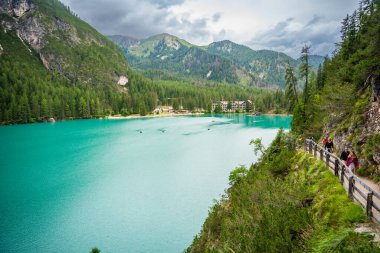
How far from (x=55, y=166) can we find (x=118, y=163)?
531 inches

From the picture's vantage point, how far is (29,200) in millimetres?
41406

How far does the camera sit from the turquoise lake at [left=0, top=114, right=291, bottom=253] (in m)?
30.7

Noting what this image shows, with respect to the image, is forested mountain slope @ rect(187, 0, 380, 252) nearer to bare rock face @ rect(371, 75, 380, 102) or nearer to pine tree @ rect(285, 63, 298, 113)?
bare rock face @ rect(371, 75, 380, 102)

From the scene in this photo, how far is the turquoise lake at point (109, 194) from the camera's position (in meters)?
30.7

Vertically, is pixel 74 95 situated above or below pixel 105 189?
above

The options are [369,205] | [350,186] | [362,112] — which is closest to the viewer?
[369,205]

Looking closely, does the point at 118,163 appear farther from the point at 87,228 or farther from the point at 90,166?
the point at 87,228

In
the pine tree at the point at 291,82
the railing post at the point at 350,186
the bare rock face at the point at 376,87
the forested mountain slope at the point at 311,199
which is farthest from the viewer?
the pine tree at the point at 291,82

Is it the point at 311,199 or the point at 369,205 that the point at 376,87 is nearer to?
the point at 311,199

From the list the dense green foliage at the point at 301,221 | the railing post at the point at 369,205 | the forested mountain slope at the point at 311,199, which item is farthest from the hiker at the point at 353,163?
the railing post at the point at 369,205

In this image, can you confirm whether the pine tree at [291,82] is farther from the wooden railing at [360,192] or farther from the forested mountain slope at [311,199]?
the wooden railing at [360,192]

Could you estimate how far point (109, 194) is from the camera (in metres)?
44.4

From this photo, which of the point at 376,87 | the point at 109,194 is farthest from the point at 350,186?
the point at 109,194

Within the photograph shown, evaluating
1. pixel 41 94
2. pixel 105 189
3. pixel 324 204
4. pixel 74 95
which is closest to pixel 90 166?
pixel 105 189
